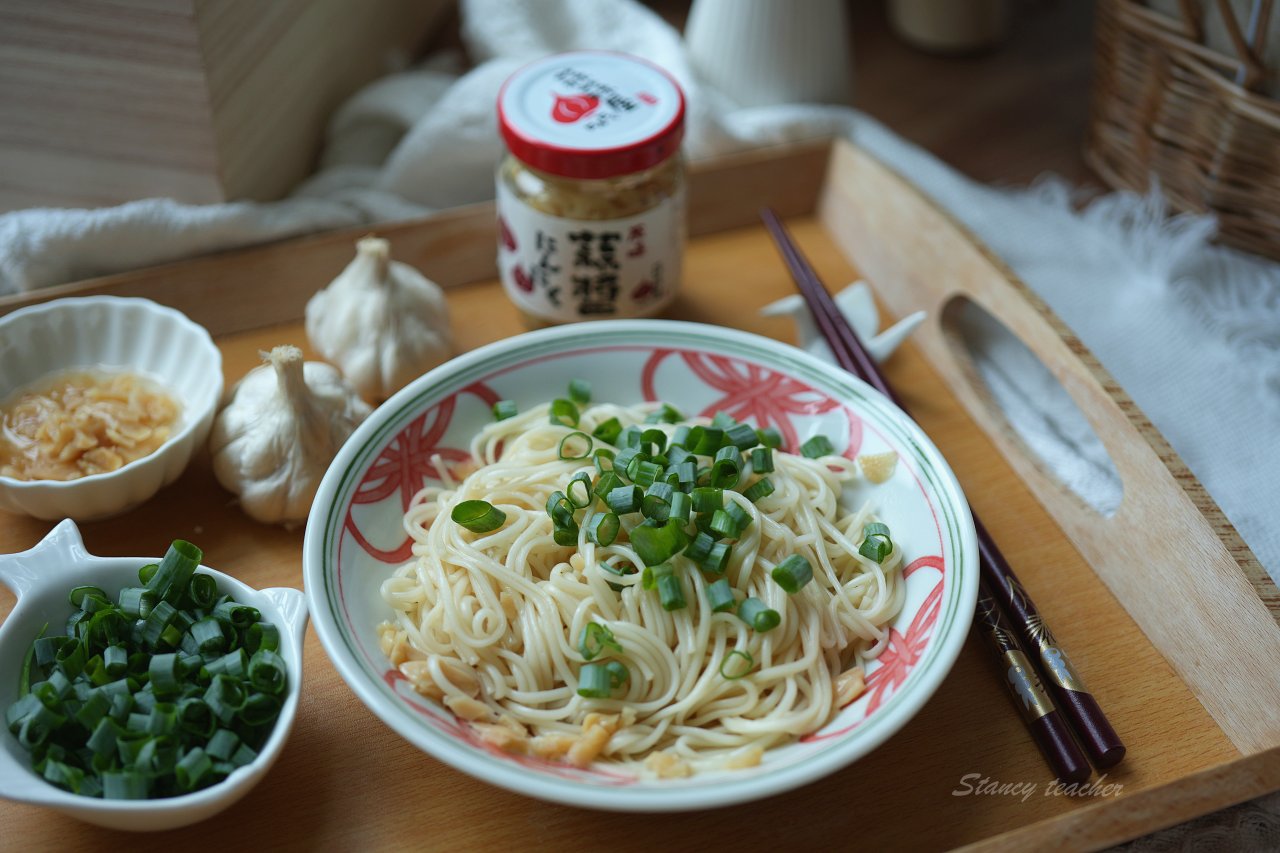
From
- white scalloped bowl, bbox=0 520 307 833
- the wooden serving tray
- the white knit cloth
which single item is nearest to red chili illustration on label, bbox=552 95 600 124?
the wooden serving tray

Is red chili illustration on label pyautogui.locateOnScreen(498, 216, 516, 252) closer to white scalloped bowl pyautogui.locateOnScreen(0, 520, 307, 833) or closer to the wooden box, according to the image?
the wooden box

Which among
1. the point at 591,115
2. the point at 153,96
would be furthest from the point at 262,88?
the point at 591,115

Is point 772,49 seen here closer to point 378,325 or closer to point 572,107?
point 572,107

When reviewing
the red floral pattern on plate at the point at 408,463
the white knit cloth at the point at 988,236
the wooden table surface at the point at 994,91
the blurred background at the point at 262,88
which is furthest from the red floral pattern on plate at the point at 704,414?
the wooden table surface at the point at 994,91

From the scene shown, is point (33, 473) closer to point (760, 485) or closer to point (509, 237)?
point (509, 237)

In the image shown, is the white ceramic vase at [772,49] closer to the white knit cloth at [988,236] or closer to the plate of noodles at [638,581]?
the white knit cloth at [988,236]

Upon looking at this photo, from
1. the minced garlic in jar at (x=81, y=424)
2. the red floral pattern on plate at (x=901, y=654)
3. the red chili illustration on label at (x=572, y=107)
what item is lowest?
the minced garlic in jar at (x=81, y=424)
